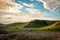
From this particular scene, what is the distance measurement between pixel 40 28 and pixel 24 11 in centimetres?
62

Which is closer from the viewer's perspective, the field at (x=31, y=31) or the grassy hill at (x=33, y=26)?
the field at (x=31, y=31)

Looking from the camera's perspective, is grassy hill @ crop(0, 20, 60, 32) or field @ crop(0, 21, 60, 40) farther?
grassy hill @ crop(0, 20, 60, 32)

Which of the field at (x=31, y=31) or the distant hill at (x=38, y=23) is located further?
the distant hill at (x=38, y=23)

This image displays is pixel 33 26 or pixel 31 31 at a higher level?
pixel 33 26

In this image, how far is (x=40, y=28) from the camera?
13.3ft

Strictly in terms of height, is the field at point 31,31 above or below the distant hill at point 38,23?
Result: below

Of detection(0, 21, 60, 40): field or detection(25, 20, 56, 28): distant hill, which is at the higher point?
detection(25, 20, 56, 28): distant hill

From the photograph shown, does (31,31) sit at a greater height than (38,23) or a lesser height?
lesser

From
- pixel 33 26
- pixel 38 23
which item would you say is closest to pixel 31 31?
pixel 33 26

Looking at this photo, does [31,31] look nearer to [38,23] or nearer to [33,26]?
[33,26]

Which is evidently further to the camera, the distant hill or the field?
the distant hill

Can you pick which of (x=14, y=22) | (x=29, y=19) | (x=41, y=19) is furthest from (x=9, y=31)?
(x=41, y=19)

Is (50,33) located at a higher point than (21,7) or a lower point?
lower

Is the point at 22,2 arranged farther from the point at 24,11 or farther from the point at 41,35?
the point at 41,35
